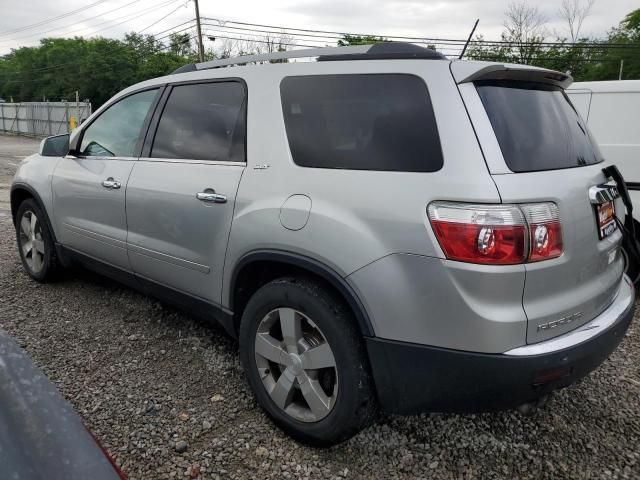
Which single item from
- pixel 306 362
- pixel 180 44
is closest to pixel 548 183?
pixel 306 362

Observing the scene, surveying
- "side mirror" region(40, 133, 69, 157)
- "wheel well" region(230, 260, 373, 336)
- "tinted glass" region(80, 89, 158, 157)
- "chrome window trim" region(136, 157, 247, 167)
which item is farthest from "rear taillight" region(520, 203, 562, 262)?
"side mirror" region(40, 133, 69, 157)

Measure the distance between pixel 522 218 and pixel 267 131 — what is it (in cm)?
128

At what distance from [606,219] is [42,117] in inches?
1257

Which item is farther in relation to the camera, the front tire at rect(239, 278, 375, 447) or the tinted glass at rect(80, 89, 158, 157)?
the tinted glass at rect(80, 89, 158, 157)

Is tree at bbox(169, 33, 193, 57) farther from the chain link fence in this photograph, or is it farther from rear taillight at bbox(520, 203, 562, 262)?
rear taillight at bbox(520, 203, 562, 262)

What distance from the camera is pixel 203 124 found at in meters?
2.96

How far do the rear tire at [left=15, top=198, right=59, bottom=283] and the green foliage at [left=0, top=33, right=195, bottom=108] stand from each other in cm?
4321

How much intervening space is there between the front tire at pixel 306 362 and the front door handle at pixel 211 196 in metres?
0.52

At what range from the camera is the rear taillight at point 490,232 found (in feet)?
6.06

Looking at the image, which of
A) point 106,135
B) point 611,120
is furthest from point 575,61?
point 106,135

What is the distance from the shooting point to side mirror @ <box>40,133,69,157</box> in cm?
402

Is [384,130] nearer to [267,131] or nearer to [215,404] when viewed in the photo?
[267,131]

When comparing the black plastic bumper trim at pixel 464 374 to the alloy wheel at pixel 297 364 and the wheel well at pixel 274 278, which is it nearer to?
the wheel well at pixel 274 278

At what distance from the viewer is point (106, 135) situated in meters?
3.73
